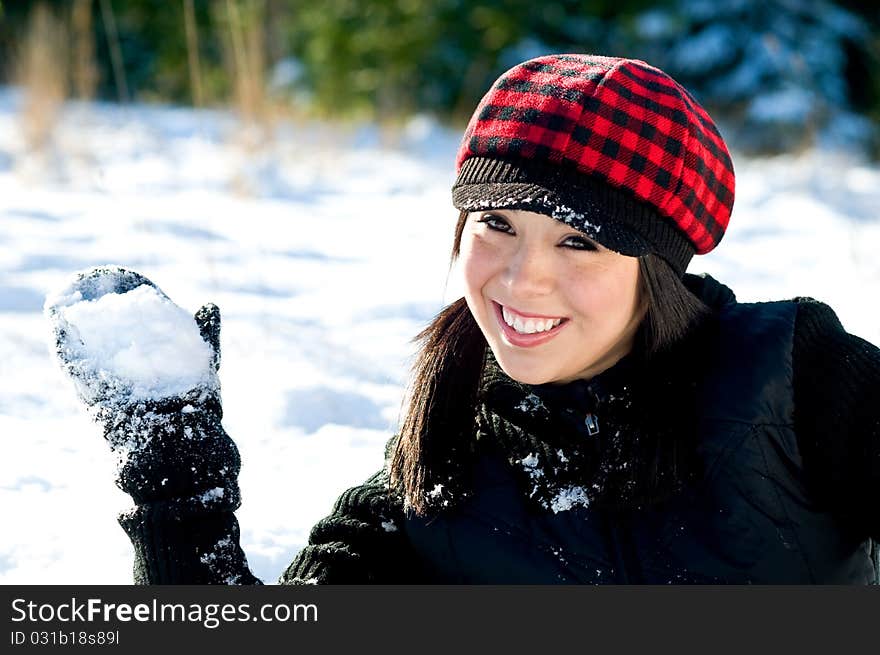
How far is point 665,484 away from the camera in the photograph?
5.09 ft

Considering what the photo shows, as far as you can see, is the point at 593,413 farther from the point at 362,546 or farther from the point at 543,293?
the point at 362,546

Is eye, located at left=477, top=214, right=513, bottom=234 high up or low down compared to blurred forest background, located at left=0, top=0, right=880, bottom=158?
down

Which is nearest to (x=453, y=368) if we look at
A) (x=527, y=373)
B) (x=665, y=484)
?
(x=527, y=373)

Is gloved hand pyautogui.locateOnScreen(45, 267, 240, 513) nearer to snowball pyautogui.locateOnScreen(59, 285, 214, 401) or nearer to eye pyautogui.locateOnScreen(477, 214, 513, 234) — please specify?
snowball pyautogui.locateOnScreen(59, 285, 214, 401)

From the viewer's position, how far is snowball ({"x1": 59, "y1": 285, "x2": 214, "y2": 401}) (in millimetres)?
1670

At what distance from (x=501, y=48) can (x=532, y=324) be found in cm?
709

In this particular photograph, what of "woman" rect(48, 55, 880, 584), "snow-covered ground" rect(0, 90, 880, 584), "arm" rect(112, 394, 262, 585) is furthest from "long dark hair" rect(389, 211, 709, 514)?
"snow-covered ground" rect(0, 90, 880, 584)

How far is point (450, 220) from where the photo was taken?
15.6 feet

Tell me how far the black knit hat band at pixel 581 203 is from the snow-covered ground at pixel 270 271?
2.70 feet

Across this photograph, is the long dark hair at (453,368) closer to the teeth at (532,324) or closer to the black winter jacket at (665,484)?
the black winter jacket at (665,484)

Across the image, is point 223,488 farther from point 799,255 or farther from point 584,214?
point 799,255

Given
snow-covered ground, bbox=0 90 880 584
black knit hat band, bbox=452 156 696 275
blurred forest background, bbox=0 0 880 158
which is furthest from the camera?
blurred forest background, bbox=0 0 880 158
